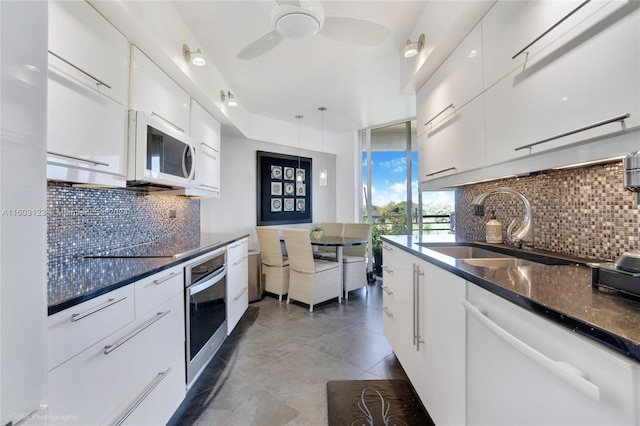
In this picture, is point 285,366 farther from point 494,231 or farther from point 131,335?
point 494,231

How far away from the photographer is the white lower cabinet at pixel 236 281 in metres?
2.39

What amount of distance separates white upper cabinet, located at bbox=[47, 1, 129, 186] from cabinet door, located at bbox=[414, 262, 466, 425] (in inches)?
70.8

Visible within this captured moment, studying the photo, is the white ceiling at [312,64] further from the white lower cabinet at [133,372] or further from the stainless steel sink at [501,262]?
the white lower cabinet at [133,372]

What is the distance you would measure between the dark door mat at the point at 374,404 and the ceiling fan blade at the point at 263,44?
2.26 metres

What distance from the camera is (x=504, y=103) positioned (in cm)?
130

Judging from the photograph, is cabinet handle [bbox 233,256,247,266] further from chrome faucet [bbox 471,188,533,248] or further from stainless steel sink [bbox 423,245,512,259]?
chrome faucet [bbox 471,188,533,248]

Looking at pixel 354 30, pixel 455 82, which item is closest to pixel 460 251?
pixel 455 82

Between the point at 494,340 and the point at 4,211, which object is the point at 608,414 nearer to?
the point at 494,340

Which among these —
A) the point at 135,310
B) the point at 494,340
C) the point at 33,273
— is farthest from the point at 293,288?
the point at 33,273

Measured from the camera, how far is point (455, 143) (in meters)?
1.78

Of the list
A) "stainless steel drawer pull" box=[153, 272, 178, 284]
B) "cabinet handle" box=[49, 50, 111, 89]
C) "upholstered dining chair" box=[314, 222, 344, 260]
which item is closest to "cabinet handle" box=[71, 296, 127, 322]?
"stainless steel drawer pull" box=[153, 272, 178, 284]

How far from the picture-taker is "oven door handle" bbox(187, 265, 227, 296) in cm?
165

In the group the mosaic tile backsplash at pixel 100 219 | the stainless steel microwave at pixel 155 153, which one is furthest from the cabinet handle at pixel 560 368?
the mosaic tile backsplash at pixel 100 219

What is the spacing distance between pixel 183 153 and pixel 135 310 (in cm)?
135
